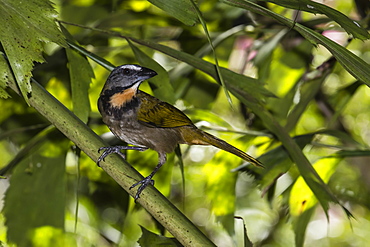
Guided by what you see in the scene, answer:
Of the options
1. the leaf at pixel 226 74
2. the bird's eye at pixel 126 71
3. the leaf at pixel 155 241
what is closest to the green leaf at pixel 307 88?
the leaf at pixel 226 74

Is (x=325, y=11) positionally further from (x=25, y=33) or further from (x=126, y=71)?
(x=126, y=71)

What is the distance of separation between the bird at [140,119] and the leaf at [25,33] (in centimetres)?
53

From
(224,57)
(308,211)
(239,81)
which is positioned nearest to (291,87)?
(224,57)

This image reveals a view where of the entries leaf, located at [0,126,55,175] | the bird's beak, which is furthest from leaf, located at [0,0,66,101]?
leaf, located at [0,126,55,175]

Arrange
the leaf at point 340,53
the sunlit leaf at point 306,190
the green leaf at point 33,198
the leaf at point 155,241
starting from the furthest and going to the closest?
the sunlit leaf at point 306,190
the green leaf at point 33,198
the leaf at point 155,241
the leaf at point 340,53

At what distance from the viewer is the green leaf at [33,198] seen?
121 centimetres

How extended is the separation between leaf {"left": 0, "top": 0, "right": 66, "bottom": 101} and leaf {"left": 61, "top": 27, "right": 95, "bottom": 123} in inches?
9.1

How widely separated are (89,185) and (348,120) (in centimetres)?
136

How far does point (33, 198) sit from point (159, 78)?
45 cm

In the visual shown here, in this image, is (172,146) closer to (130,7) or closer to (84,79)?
(84,79)

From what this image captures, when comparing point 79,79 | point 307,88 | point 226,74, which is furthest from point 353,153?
point 79,79

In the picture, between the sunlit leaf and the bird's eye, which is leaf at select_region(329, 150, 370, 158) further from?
the bird's eye

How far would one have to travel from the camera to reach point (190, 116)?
143 cm

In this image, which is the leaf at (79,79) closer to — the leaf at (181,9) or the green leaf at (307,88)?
the leaf at (181,9)
